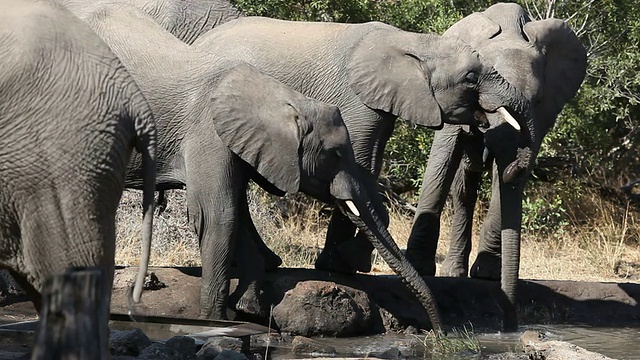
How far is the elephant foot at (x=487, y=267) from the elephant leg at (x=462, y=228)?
18.4 inches

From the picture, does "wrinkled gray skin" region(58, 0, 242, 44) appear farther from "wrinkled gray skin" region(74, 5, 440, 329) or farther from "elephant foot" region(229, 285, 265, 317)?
"elephant foot" region(229, 285, 265, 317)

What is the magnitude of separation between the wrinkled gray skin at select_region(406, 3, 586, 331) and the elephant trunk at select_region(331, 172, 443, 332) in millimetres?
1152

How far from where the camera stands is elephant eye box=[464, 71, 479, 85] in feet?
31.4

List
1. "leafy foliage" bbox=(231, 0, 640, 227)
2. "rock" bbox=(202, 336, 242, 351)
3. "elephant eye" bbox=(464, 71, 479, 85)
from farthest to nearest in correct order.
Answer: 1. "leafy foliage" bbox=(231, 0, 640, 227)
2. "elephant eye" bbox=(464, 71, 479, 85)
3. "rock" bbox=(202, 336, 242, 351)

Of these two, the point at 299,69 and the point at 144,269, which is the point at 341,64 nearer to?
the point at 299,69

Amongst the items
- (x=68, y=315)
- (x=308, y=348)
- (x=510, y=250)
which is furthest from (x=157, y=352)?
(x=510, y=250)

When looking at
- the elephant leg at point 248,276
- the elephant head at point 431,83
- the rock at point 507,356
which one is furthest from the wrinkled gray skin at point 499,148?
the elephant leg at point 248,276

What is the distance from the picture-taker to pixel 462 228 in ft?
36.9

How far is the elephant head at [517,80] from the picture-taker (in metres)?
9.96

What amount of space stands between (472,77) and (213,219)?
221 centimetres

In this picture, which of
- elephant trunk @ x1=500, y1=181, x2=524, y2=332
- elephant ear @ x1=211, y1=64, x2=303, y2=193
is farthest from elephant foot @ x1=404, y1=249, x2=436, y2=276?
elephant ear @ x1=211, y1=64, x2=303, y2=193

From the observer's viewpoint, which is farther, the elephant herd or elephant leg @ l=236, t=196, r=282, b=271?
elephant leg @ l=236, t=196, r=282, b=271

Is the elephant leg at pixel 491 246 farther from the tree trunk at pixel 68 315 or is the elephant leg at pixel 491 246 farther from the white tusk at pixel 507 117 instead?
the tree trunk at pixel 68 315

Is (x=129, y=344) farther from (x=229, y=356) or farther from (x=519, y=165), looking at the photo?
(x=519, y=165)
